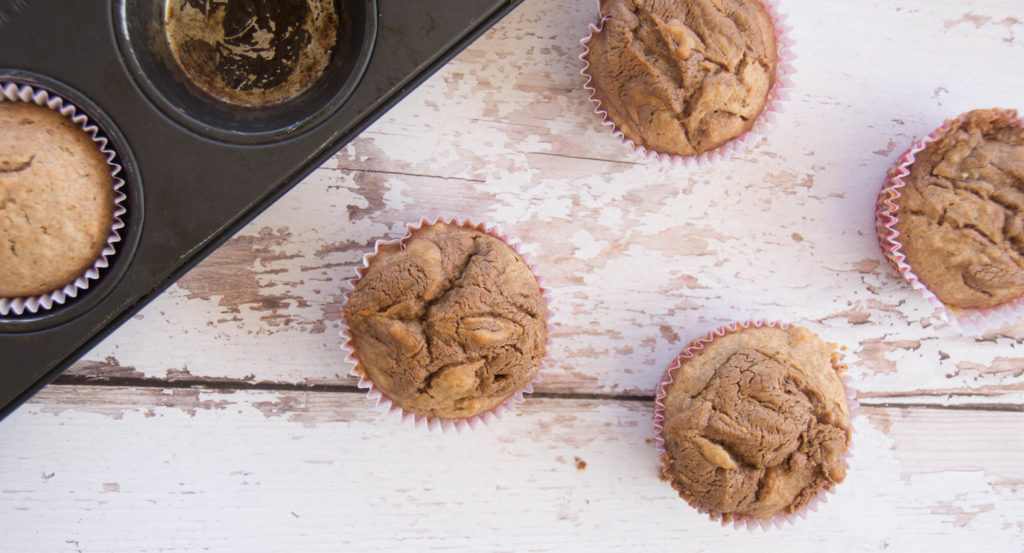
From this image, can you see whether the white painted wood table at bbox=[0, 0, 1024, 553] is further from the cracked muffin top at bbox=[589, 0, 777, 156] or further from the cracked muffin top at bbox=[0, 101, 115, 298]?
the cracked muffin top at bbox=[0, 101, 115, 298]

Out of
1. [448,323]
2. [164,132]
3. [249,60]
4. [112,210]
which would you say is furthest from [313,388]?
[249,60]

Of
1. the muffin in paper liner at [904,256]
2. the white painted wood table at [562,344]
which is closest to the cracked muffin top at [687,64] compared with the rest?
the white painted wood table at [562,344]

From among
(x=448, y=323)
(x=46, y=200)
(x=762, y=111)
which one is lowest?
(x=448, y=323)

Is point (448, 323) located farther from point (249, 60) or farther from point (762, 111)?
point (762, 111)

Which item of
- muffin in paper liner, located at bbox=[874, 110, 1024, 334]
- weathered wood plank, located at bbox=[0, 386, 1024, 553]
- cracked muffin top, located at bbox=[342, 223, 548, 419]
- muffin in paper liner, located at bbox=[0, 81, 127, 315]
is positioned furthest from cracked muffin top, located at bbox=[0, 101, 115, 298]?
muffin in paper liner, located at bbox=[874, 110, 1024, 334]

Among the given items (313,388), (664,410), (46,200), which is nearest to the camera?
(46,200)

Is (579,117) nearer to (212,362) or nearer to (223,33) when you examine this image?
(223,33)

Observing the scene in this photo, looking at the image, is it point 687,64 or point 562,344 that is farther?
point 562,344
